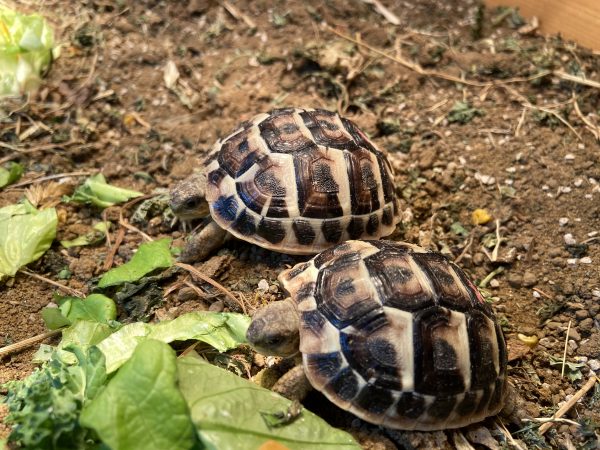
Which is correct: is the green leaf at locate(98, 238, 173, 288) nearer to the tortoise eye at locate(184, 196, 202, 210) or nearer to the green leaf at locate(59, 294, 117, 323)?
the green leaf at locate(59, 294, 117, 323)

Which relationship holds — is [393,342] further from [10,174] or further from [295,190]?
[10,174]

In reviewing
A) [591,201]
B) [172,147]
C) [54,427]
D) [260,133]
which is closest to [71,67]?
[172,147]

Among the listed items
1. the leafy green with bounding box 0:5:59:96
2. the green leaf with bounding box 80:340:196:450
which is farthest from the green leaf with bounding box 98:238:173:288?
the leafy green with bounding box 0:5:59:96

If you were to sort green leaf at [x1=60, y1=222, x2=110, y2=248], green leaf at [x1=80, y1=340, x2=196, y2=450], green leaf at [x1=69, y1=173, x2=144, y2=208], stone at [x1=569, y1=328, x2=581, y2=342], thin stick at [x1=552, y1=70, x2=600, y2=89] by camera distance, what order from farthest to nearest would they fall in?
thin stick at [x1=552, y1=70, x2=600, y2=89]
green leaf at [x1=69, y1=173, x2=144, y2=208]
green leaf at [x1=60, y1=222, x2=110, y2=248]
stone at [x1=569, y1=328, x2=581, y2=342]
green leaf at [x1=80, y1=340, x2=196, y2=450]

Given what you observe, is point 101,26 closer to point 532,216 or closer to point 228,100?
point 228,100

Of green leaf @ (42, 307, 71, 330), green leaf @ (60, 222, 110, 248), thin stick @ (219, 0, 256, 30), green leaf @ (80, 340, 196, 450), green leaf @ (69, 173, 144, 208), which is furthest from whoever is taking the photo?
thin stick @ (219, 0, 256, 30)

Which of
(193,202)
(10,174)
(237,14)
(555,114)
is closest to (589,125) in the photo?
(555,114)
